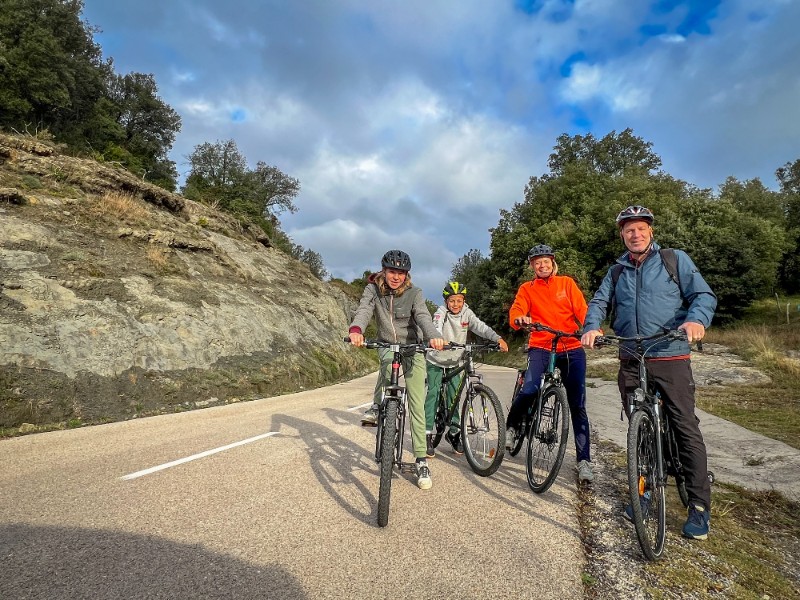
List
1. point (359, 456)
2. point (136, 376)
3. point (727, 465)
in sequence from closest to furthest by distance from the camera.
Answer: point (727, 465) → point (359, 456) → point (136, 376)

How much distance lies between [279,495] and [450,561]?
1783 mm

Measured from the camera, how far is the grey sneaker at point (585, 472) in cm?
419

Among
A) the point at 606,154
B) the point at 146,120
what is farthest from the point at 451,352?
the point at 606,154

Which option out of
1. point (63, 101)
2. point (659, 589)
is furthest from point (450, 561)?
point (63, 101)

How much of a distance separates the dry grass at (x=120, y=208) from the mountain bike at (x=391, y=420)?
42.3ft

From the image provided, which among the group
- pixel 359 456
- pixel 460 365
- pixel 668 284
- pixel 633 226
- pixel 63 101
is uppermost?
pixel 63 101

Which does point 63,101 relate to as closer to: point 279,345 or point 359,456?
point 279,345

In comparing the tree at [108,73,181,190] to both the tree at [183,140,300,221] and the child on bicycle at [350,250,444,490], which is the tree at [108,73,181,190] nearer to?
the tree at [183,140,300,221]

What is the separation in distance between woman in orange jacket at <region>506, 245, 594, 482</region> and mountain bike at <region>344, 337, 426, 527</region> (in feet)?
4.49

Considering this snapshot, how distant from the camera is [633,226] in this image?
11.8 feet

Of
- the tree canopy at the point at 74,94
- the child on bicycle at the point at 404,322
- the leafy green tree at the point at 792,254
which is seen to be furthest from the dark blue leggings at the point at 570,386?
the leafy green tree at the point at 792,254

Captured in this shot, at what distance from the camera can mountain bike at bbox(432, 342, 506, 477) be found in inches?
175

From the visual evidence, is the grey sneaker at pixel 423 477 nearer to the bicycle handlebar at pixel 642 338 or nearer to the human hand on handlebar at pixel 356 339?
the human hand on handlebar at pixel 356 339

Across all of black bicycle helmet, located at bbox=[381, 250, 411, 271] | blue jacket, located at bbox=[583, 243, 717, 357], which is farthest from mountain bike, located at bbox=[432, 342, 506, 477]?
blue jacket, located at bbox=[583, 243, 717, 357]
